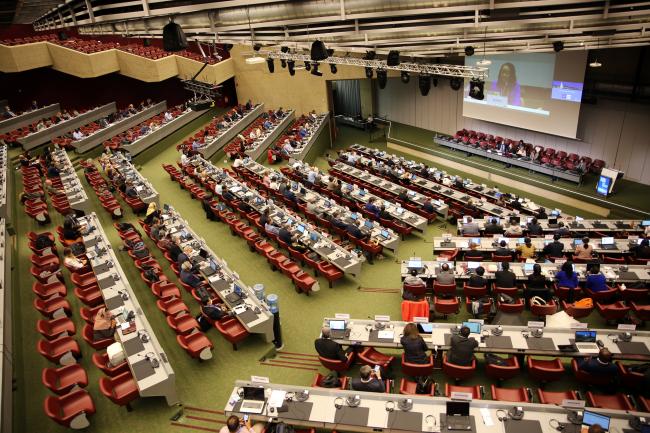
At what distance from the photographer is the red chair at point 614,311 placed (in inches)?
340

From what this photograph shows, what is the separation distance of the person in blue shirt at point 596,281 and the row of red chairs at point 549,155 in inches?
382

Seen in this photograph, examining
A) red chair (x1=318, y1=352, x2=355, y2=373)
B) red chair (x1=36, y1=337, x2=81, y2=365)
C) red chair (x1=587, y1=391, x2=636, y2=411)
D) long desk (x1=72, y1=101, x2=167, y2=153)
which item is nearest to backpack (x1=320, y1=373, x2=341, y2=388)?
red chair (x1=318, y1=352, x2=355, y2=373)

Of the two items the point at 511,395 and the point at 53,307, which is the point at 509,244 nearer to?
the point at 511,395

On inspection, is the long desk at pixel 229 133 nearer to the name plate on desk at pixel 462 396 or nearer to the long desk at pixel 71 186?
the long desk at pixel 71 186

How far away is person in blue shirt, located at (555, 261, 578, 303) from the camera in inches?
363

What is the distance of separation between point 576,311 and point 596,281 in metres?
0.90

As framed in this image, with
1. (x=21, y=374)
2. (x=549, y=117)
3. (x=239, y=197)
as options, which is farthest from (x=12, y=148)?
(x=549, y=117)

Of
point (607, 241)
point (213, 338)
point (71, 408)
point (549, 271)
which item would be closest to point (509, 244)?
point (549, 271)

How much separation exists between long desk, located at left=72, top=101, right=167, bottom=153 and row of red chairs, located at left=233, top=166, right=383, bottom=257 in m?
8.57

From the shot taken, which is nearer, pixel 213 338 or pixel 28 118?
pixel 213 338

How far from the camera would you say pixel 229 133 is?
22234 mm

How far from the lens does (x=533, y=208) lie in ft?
46.5

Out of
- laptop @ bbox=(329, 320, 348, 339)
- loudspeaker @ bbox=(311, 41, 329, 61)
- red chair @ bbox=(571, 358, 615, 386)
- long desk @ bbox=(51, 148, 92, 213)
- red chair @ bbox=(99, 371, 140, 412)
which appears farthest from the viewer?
long desk @ bbox=(51, 148, 92, 213)

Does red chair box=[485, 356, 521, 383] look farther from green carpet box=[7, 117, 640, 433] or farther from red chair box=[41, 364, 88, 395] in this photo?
red chair box=[41, 364, 88, 395]
